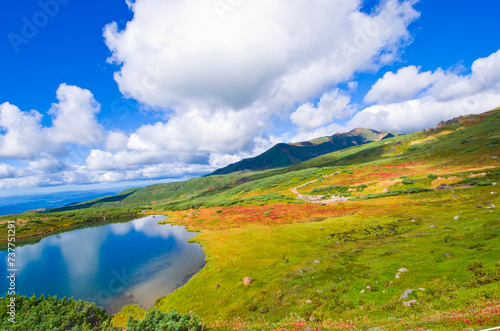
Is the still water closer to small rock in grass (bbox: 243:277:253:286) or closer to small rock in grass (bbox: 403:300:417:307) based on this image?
small rock in grass (bbox: 243:277:253:286)

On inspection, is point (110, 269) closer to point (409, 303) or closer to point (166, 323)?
point (166, 323)

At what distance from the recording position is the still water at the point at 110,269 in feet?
105

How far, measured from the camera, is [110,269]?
139ft

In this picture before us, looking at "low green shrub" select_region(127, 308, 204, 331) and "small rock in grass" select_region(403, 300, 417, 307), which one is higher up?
"low green shrub" select_region(127, 308, 204, 331)

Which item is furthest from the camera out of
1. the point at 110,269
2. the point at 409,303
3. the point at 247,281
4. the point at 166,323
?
the point at 110,269

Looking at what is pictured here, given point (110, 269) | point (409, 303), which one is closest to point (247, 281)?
point (409, 303)

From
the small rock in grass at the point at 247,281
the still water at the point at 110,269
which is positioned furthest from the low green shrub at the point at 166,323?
the still water at the point at 110,269

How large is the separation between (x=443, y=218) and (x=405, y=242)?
576 inches


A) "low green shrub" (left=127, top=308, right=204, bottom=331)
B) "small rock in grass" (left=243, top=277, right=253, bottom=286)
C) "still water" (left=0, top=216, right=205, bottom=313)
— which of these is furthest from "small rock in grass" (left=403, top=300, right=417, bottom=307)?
"still water" (left=0, top=216, right=205, bottom=313)

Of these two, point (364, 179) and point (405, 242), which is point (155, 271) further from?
point (364, 179)

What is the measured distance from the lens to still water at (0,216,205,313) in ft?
105

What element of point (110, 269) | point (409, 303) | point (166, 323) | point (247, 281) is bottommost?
point (247, 281)

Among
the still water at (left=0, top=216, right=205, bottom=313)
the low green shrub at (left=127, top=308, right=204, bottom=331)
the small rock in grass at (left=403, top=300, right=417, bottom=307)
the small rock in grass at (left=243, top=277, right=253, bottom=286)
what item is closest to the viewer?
the low green shrub at (left=127, top=308, right=204, bottom=331)

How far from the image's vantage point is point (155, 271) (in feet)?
130
